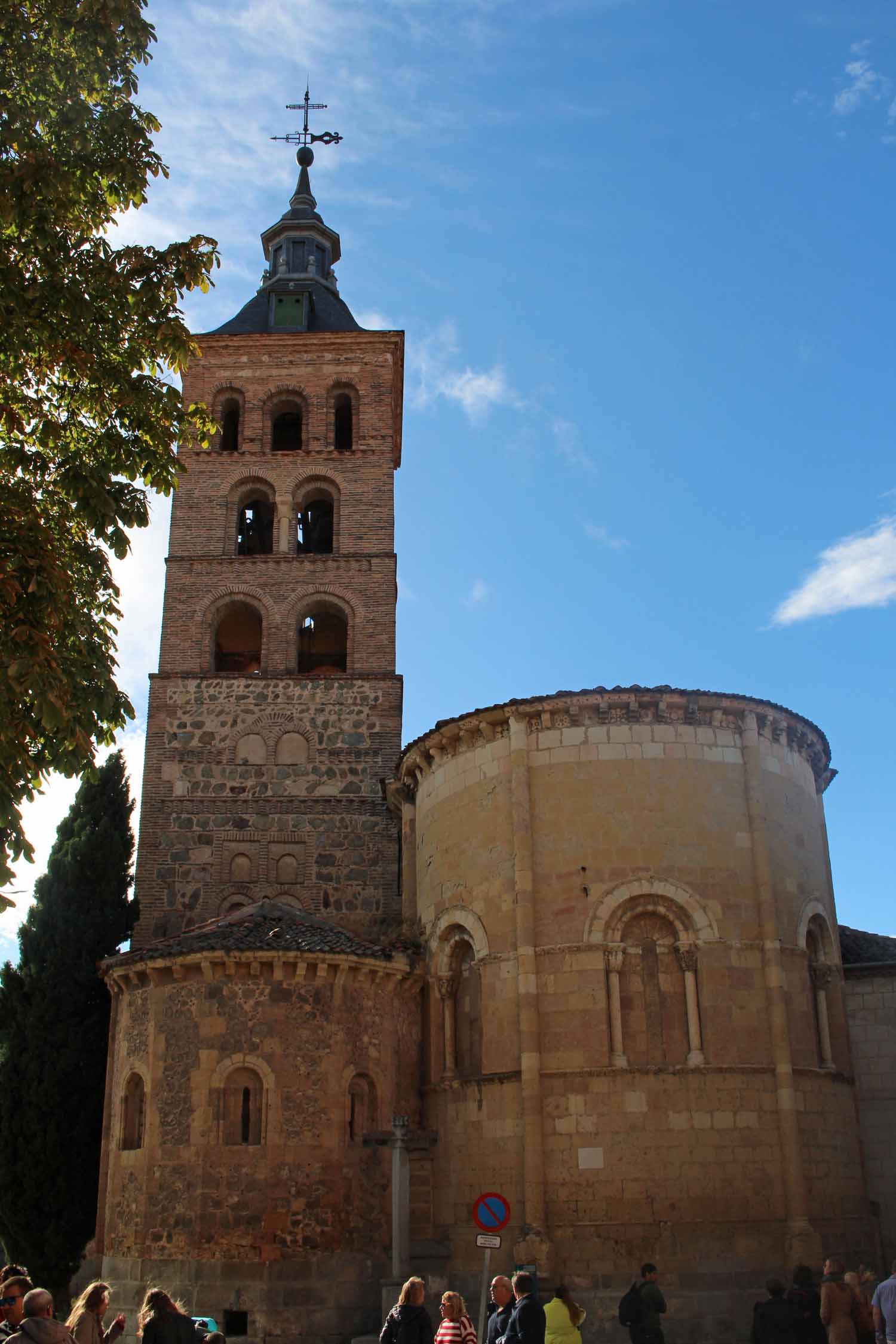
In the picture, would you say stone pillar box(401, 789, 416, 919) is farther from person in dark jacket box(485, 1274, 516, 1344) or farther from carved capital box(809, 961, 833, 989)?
person in dark jacket box(485, 1274, 516, 1344)

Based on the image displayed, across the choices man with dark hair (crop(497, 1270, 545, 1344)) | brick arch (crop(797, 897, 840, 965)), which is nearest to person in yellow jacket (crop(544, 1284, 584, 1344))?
man with dark hair (crop(497, 1270, 545, 1344))

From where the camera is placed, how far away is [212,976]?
64.4ft

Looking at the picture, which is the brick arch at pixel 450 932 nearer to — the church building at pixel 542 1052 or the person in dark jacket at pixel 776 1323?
the church building at pixel 542 1052

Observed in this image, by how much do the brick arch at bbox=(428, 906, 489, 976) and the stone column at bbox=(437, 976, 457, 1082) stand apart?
0.17 m

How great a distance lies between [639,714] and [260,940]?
272 inches

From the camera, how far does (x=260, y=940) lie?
65.2ft

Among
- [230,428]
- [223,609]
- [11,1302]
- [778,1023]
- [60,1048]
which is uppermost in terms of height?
[230,428]

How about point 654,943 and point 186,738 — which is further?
point 186,738

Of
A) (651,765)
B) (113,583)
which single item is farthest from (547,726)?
(113,583)

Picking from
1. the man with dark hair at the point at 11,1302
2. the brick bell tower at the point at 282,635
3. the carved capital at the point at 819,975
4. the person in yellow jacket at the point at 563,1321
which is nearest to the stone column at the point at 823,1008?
the carved capital at the point at 819,975

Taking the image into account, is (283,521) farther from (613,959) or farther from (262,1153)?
(262,1153)

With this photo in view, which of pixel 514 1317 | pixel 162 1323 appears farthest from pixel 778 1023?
pixel 162 1323

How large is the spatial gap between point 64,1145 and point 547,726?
11069mm

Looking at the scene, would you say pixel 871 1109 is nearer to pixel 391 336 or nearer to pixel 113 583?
pixel 113 583
